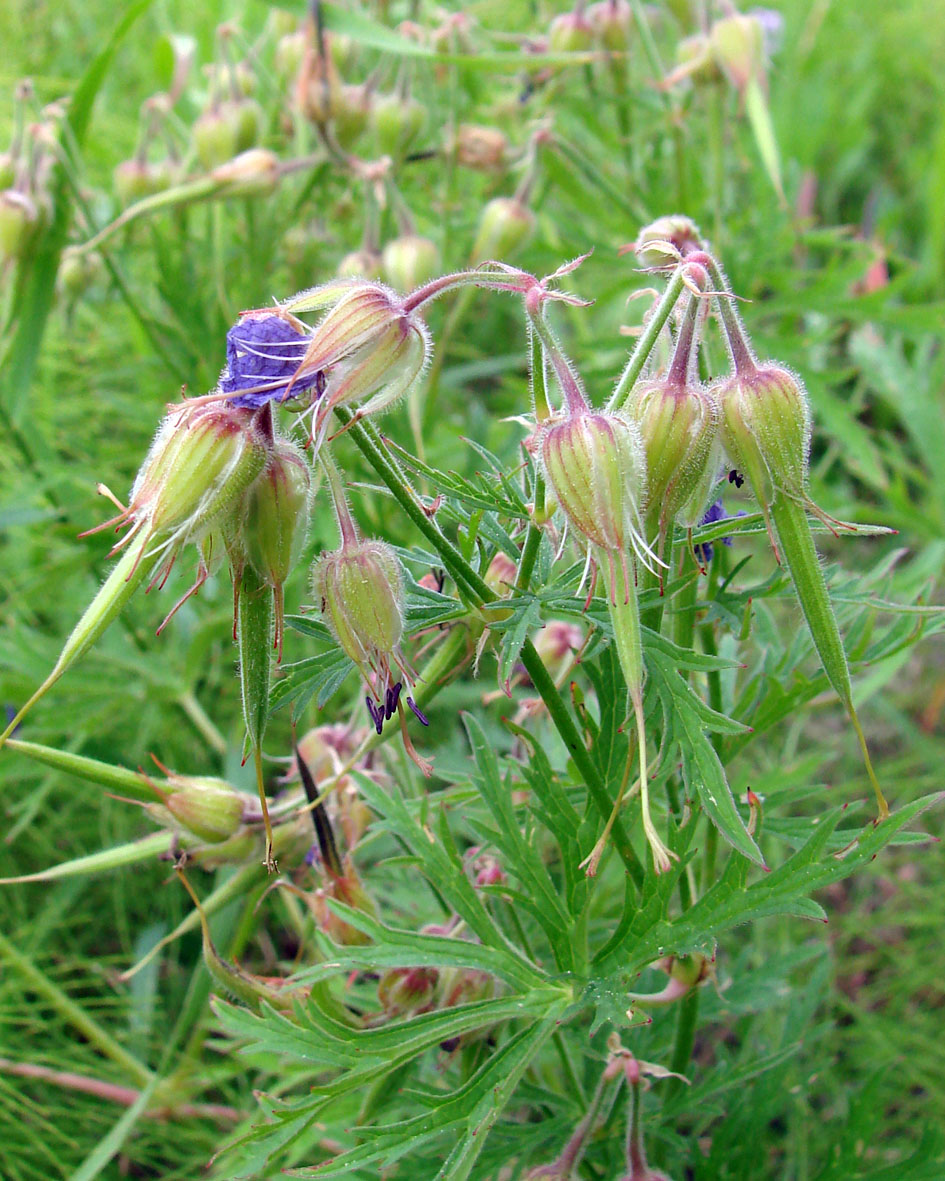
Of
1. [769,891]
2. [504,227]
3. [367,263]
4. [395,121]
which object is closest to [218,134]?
[395,121]

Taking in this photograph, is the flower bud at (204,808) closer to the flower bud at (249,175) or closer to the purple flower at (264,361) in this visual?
the purple flower at (264,361)

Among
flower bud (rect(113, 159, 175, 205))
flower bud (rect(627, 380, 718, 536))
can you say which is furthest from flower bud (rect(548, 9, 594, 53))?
flower bud (rect(627, 380, 718, 536))

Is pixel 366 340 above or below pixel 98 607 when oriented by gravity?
above

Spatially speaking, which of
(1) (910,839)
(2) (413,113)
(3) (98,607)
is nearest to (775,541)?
(1) (910,839)

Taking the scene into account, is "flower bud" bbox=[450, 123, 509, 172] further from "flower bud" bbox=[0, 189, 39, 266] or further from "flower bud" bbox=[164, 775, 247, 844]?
"flower bud" bbox=[164, 775, 247, 844]

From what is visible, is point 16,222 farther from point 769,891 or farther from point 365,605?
point 769,891

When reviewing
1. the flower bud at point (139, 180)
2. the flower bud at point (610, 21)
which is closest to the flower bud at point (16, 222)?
the flower bud at point (139, 180)

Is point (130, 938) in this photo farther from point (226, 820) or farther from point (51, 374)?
point (51, 374)
